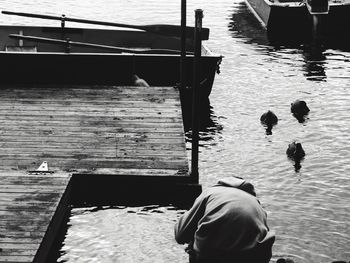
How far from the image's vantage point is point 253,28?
27.4 m

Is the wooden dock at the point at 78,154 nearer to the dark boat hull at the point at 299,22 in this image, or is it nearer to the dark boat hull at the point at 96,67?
the dark boat hull at the point at 96,67

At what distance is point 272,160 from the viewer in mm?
13078

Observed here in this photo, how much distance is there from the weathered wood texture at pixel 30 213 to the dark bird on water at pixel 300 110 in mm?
7455

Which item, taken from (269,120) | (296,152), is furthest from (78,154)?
(269,120)

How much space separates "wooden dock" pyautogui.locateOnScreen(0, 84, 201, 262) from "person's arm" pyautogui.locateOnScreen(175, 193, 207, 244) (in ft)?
5.70

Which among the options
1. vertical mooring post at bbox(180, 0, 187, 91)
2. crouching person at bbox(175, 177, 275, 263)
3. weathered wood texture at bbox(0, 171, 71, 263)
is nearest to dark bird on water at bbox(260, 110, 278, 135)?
vertical mooring post at bbox(180, 0, 187, 91)

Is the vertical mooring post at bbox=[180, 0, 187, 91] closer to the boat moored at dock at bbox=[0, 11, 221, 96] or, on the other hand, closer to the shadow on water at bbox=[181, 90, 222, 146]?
the shadow on water at bbox=[181, 90, 222, 146]

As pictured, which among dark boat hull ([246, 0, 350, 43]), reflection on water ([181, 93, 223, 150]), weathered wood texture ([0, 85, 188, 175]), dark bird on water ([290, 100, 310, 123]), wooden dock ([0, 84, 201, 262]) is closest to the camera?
wooden dock ([0, 84, 201, 262])

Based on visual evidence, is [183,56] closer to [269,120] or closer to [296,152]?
[269,120]

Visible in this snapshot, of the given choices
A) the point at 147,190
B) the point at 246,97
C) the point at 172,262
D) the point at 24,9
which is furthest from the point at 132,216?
the point at 24,9

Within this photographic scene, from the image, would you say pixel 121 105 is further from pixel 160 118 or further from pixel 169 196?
pixel 169 196

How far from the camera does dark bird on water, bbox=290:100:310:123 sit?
15695 mm

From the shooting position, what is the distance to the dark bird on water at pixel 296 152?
13.0 meters

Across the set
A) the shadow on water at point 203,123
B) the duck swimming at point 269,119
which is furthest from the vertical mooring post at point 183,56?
the duck swimming at point 269,119
